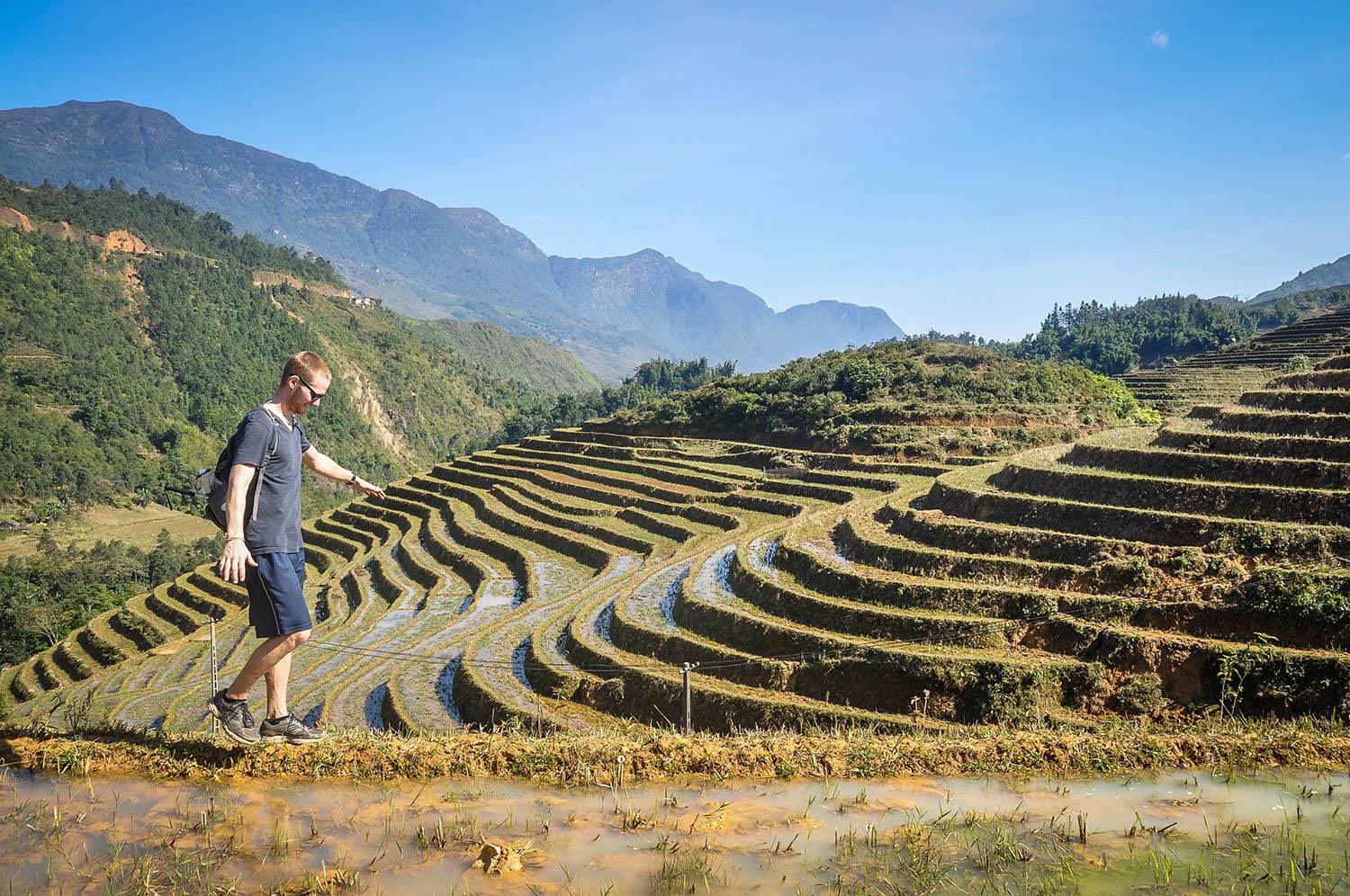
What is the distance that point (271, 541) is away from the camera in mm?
4691

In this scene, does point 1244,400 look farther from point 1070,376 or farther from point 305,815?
→ point 1070,376

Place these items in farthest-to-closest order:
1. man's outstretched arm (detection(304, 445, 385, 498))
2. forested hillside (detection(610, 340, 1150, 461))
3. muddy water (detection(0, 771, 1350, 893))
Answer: forested hillside (detection(610, 340, 1150, 461)) < man's outstretched arm (detection(304, 445, 385, 498)) < muddy water (detection(0, 771, 1350, 893))

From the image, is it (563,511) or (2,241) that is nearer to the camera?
(563,511)

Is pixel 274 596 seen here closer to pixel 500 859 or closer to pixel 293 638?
pixel 293 638

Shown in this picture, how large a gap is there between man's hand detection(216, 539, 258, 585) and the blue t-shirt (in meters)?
0.14

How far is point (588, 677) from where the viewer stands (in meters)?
15.7

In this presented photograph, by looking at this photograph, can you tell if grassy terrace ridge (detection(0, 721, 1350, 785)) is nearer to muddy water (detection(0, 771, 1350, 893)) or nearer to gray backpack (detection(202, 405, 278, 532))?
muddy water (detection(0, 771, 1350, 893))

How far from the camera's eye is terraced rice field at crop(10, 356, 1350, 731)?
40.4 feet

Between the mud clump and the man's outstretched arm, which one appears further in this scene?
the man's outstretched arm

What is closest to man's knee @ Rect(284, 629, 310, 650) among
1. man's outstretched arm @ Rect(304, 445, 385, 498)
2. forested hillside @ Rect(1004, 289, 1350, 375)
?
man's outstretched arm @ Rect(304, 445, 385, 498)

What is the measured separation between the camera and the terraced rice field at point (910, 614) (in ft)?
40.4

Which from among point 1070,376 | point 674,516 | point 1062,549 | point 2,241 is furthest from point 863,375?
point 2,241

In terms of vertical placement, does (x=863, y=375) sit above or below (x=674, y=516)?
above

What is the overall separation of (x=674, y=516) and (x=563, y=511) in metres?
5.33
